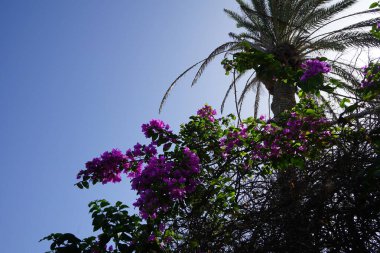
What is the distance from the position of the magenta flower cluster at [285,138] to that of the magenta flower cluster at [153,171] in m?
0.84

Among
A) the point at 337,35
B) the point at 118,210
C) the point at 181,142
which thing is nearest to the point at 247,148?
the point at 181,142

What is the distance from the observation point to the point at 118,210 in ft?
10.1

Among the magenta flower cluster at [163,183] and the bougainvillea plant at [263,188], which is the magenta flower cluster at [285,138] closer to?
the bougainvillea plant at [263,188]

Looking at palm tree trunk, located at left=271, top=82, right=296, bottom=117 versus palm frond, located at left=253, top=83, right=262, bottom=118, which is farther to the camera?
palm frond, located at left=253, top=83, right=262, bottom=118

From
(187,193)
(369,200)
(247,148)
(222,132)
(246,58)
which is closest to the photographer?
(369,200)

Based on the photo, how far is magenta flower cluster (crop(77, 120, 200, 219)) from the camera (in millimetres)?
3223

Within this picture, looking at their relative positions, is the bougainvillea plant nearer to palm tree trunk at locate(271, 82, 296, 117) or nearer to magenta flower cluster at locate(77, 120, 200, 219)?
magenta flower cluster at locate(77, 120, 200, 219)

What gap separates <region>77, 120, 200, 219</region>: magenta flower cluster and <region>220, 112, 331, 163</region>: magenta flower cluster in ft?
2.74

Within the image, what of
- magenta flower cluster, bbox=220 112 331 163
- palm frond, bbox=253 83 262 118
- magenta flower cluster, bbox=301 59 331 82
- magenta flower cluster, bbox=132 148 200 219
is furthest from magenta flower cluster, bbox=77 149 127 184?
palm frond, bbox=253 83 262 118

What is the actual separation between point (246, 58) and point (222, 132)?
1.16 m

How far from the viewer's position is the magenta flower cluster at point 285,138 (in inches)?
157

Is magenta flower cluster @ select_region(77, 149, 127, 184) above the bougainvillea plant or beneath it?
above

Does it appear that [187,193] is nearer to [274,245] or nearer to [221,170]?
[221,170]

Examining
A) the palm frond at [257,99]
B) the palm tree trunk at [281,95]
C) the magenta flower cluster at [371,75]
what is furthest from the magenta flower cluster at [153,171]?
the palm frond at [257,99]
